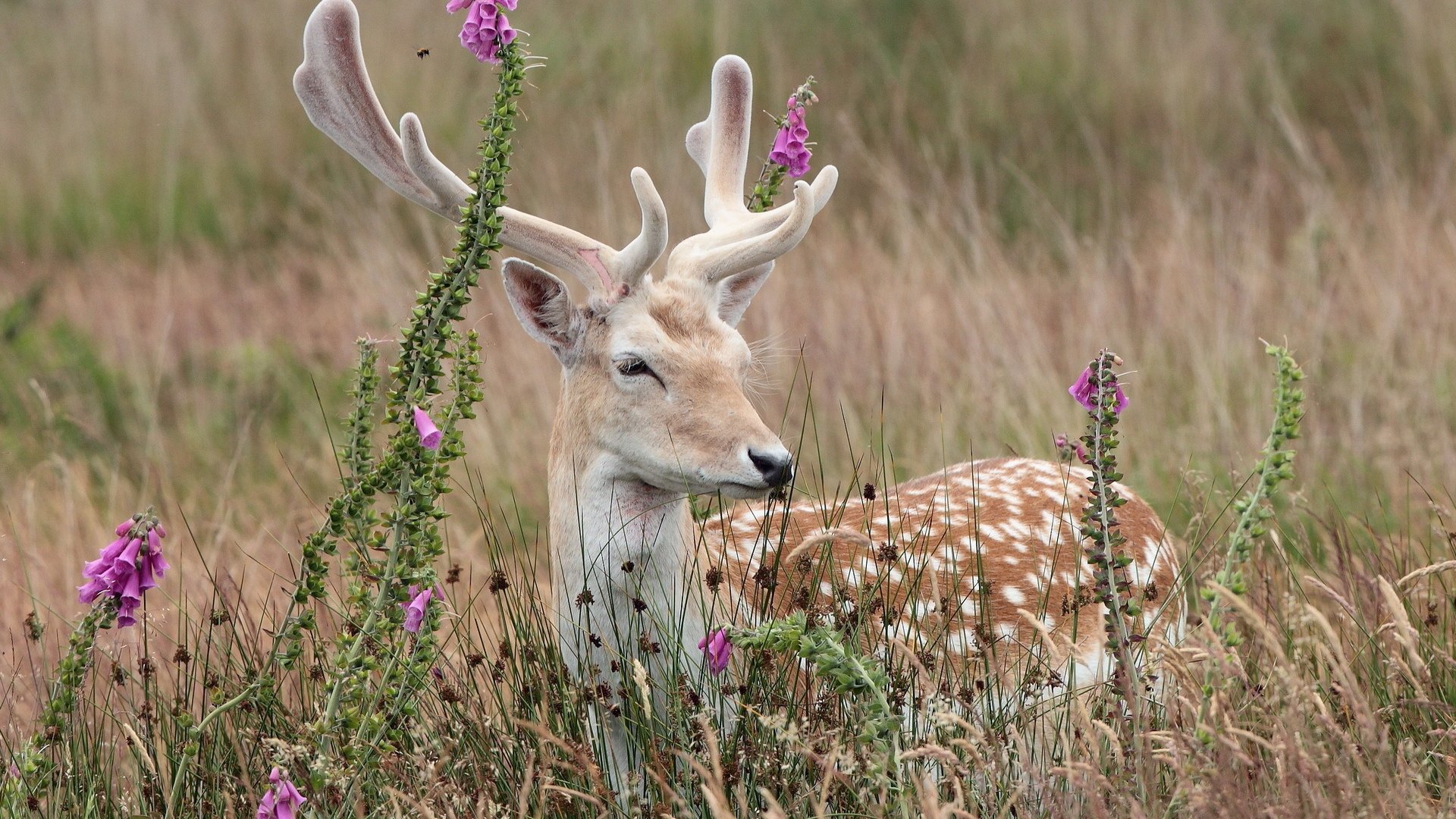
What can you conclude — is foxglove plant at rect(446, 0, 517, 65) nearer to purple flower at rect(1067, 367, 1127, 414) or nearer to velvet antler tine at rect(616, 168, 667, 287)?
velvet antler tine at rect(616, 168, 667, 287)

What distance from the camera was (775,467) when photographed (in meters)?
3.15

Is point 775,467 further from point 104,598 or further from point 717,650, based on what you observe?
point 104,598

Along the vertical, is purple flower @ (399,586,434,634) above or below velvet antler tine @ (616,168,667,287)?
below

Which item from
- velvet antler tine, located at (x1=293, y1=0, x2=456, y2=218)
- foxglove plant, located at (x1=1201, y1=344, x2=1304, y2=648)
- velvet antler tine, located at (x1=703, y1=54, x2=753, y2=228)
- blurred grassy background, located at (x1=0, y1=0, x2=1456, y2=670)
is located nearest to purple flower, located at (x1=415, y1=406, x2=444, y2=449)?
velvet antler tine, located at (x1=293, y1=0, x2=456, y2=218)

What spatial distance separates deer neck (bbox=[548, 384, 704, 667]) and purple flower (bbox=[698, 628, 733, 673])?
0.16 m

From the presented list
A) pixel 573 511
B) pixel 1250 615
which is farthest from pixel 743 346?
pixel 1250 615

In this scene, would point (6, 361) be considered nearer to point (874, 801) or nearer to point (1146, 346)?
point (1146, 346)

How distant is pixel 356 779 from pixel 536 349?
12.0ft

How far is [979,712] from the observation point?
314cm

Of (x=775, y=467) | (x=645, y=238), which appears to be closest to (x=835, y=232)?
(x=645, y=238)

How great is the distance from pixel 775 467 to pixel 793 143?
95 centimetres

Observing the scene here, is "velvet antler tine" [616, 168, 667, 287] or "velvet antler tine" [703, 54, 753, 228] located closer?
"velvet antler tine" [616, 168, 667, 287]

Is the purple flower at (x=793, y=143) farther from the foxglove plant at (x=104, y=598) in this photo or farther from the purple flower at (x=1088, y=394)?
the foxglove plant at (x=104, y=598)

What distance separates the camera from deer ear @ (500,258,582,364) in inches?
140
